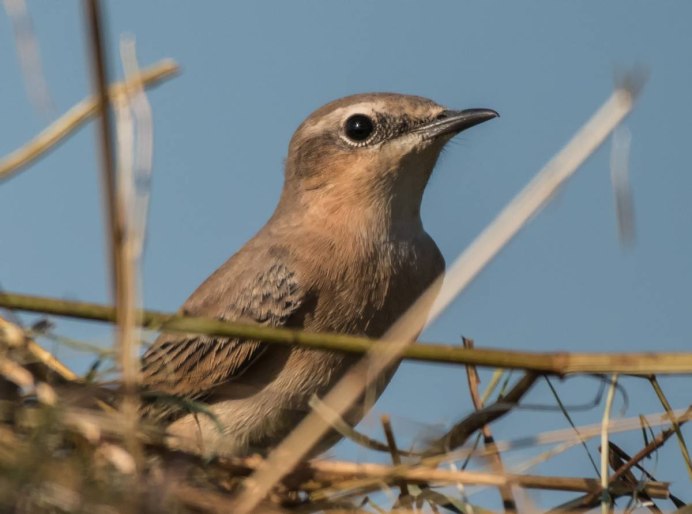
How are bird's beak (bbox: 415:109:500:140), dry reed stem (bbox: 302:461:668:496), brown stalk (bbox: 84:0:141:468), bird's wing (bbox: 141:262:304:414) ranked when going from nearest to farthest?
brown stalk (bbox: 84:0:141:468) → dry reed stem (bbox: 302:461:668:496) → bird's wing (bbox: 141:262:304:414) → bird's beak (bbox: 415:109:500:140)

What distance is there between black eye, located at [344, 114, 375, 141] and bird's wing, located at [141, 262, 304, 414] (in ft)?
2.94

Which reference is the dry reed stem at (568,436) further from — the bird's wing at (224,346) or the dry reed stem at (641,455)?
the bird's wing at (224,346)

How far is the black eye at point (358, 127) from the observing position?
21.4 ft

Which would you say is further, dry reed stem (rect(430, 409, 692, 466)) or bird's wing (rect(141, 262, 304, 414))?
bird's wing (rect(141, 262, 304, 414))

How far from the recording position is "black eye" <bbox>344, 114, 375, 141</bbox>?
6.53 metres

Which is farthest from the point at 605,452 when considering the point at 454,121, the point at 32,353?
the point at 454,121

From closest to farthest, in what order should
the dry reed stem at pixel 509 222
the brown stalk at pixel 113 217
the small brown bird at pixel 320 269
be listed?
the brown stalk at pixel 113 217, the dry reed stem at pixel 509 222, the small brown bird at pixel 320 269

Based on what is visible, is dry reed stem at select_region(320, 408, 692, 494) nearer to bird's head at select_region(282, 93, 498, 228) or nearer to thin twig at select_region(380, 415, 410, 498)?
thin twig at select_region(380, 415, 410, 498)

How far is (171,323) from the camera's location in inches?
139

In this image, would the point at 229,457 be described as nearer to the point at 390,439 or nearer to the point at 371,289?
the point at 390,439

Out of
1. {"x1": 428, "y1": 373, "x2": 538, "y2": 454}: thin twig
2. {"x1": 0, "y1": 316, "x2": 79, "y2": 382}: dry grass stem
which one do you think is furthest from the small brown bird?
{"x1": 428, "y1": 373, "x2": 538, "y2": 454}: thin twig

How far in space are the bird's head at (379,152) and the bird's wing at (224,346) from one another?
64cm

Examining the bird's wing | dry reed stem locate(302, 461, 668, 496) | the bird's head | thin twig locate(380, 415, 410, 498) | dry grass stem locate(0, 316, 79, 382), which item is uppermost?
the bird's head

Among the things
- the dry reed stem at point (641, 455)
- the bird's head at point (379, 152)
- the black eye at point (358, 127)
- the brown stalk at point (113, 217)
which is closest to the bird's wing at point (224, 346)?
the bird's head at point (379, 152)
